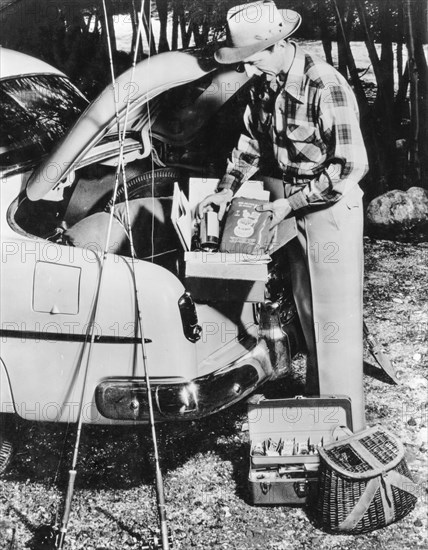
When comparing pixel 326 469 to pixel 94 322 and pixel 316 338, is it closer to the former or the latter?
pixel 316 338

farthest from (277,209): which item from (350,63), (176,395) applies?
(350,63)

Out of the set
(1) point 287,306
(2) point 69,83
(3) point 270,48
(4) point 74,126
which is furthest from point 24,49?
(1) point 287,306

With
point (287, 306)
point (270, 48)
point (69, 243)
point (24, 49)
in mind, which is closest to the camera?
point (270, 48)

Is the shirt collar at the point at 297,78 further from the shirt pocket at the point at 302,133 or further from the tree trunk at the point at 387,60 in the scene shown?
the tree trunk at the point at 387,60

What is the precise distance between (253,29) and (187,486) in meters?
2.17

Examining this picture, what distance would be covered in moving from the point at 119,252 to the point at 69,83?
109cm

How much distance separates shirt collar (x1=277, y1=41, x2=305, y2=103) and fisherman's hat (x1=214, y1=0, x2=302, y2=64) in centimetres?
12

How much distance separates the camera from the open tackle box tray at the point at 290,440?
2814mm

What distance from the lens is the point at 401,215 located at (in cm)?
552

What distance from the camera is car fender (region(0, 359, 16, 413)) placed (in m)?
2.76

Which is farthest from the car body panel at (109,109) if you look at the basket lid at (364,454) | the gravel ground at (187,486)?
the basket lid at (364,454)

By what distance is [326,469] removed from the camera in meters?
2.66

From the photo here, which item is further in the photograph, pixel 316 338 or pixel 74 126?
pixel 316 338

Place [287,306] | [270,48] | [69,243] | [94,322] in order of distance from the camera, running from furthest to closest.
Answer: [287,306], [69,243], [270,48], [94,322]
